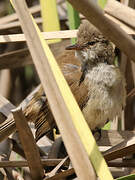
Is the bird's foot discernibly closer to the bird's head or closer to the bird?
the bird

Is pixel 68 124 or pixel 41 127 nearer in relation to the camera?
pixel 68 124

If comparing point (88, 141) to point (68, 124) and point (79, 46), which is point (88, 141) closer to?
point (68, 124)

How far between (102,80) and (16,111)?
0.86 m

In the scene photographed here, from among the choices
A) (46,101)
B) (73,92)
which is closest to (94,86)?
(73,92)

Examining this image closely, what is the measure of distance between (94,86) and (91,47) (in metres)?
0.20

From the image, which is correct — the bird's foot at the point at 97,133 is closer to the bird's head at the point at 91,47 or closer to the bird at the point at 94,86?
the bird at the point at 94,86

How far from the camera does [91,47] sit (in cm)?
205

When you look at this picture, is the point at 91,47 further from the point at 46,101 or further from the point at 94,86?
the point at 46,101

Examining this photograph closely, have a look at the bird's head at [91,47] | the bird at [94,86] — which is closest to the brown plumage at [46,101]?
the bird at [94,86]

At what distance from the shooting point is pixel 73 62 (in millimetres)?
2271

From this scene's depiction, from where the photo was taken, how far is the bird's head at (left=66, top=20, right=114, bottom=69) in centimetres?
200

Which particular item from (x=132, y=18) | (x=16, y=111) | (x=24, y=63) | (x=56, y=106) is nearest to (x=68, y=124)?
(x=56, y=106)

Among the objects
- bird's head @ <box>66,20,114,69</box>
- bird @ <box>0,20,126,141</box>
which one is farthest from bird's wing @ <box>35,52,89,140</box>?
bird's head @ <box>66,20,114,69</box>

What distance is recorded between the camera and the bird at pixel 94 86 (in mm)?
2045
